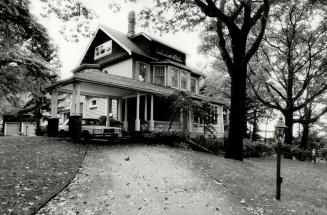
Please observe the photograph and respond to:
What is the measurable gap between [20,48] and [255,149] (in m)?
17.7

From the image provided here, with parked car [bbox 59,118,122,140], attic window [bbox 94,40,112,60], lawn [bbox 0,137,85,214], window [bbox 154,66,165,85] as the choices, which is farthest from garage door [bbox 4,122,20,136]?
lawn [bbox 0,137,85,214]

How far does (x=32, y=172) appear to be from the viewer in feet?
26.5

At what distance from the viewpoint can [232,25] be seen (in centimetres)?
1424

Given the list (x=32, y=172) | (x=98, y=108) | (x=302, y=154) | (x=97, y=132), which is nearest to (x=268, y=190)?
(x=32, y=172)

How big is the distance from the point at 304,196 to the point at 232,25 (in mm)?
9083

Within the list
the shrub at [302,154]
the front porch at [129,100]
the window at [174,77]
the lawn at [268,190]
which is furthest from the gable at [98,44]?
the shrub at [302,154]

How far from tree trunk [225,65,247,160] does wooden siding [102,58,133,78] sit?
1009 centimetres

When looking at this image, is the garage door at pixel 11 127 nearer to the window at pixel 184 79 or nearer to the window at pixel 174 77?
the window at pixel 174 77

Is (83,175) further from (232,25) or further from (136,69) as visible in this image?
(136,69)

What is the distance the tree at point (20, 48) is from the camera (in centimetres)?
1006

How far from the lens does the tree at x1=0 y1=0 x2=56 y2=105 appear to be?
33.0 ft

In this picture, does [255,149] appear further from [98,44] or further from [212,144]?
[98,44]

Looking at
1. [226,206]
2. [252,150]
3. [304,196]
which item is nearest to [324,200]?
[304,196]

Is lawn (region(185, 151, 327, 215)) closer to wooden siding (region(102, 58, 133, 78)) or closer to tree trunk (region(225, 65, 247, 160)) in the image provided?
tree trunk (region(225, 65, 247, 160))
